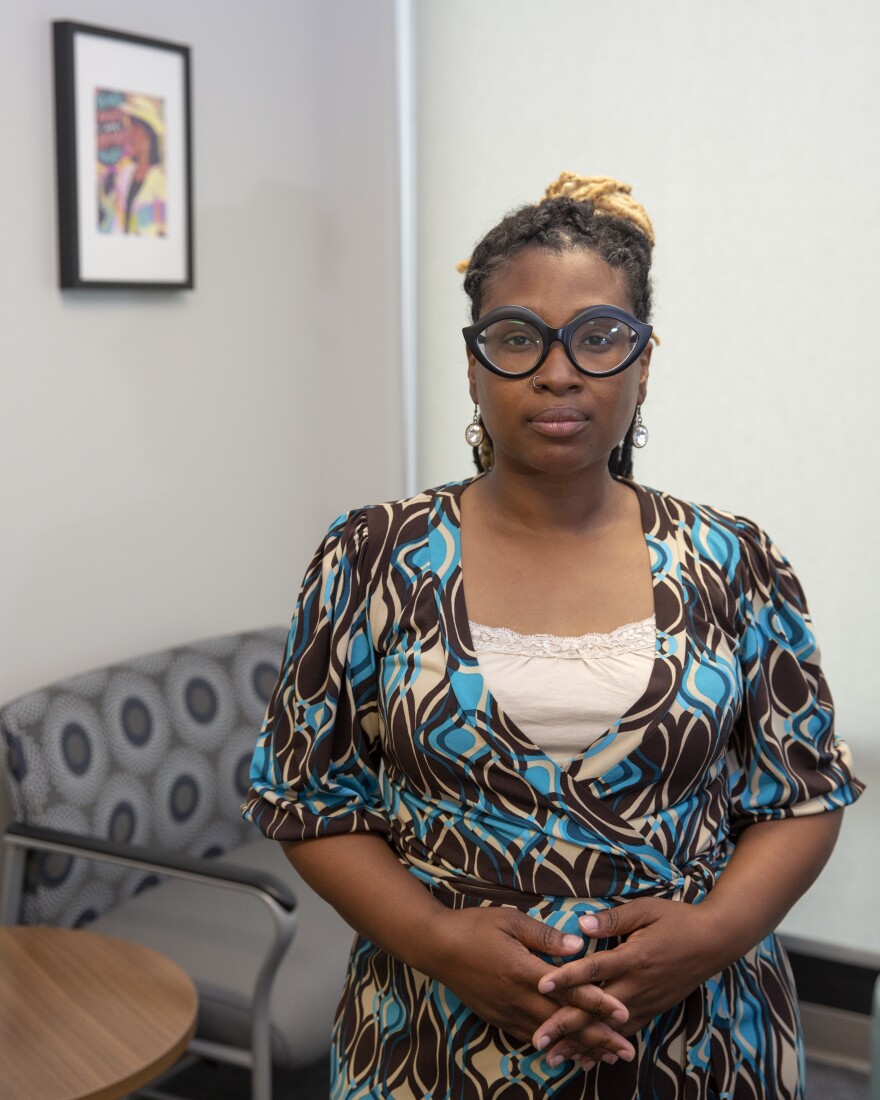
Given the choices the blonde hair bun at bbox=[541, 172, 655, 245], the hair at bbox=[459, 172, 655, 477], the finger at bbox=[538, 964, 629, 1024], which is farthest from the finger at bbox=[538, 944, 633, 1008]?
the blonde hair bun at bbox=[541, 172, 655, 245]

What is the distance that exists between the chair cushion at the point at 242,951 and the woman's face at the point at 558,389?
4.65ft

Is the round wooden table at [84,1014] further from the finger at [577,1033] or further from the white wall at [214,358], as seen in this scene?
the finger at [577,1033]

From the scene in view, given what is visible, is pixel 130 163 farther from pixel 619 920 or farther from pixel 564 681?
pixel 619 920

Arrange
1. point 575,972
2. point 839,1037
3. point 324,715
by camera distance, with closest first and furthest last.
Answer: point 575,972, point 324,715, point 839,1037

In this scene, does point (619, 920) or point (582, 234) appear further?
point (582, 234)

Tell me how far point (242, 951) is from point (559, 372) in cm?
161

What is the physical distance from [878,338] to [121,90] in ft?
5.75

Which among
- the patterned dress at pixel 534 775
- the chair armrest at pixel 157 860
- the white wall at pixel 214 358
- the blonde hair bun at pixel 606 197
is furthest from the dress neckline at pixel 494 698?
the white wall at pixel 214 358

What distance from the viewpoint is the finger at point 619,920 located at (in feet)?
4.10

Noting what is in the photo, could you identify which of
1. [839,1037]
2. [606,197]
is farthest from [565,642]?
[839,1037]

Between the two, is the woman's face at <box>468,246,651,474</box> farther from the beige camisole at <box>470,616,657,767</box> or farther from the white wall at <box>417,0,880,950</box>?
the white wall at <box>417,0,880,950</box>

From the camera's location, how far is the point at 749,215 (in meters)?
2.89

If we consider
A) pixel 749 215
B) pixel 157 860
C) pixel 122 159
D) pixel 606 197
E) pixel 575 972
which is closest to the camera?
pixel 575 972

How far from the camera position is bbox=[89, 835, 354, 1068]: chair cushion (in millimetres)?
2322
